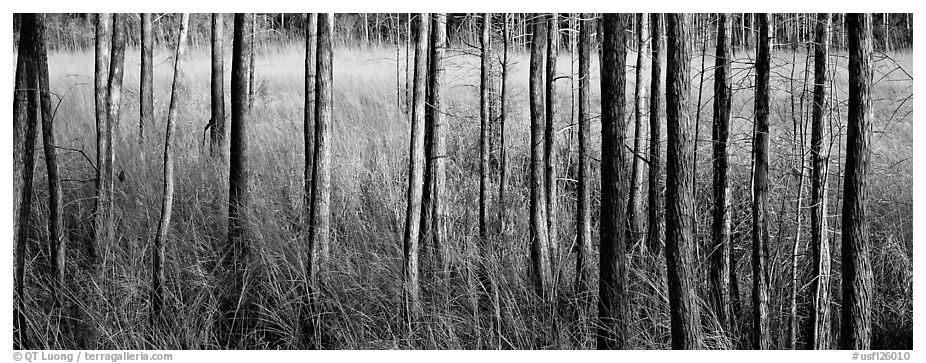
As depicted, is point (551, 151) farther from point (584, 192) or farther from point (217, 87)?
point (217, 87)

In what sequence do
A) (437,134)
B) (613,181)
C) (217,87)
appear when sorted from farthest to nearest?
(217,87), (437,134), (613,181)

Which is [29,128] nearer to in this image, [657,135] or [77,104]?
[657,135]

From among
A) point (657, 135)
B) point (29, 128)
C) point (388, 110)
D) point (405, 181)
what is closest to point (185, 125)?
point (388, 110)

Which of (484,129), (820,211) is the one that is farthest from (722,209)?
(484,129)

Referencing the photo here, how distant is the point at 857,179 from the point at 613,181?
1145 millimetres

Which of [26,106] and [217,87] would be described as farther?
[217,87]

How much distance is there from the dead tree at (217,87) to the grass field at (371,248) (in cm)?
22

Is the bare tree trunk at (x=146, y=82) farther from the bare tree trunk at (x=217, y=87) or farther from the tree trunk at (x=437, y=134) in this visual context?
the tree trunk at (x=437, y=134)

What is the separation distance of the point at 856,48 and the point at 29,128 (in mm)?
4292

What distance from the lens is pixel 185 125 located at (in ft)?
29.6

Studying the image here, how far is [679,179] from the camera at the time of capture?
12.4 ft

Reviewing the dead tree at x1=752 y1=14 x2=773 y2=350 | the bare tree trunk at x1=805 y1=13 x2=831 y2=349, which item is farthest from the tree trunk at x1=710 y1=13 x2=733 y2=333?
the bare tree trunk at x1=805 y1=13 x2=831 y2=349

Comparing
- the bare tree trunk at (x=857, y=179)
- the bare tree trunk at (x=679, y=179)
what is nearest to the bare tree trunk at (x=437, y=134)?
the bare tree trunk at (x=679, y=179)

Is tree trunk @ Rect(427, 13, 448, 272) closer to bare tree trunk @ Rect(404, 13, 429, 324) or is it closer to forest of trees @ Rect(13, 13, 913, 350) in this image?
forest of trees @ Rect(13, 13, 913, 350)
